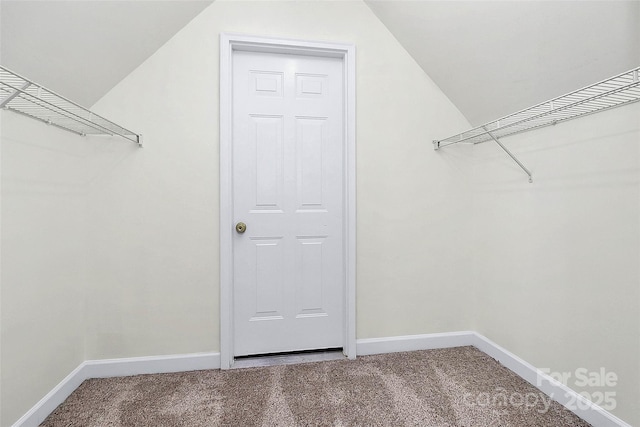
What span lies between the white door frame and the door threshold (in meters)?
0.07

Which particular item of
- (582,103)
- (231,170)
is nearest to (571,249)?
(582,103)

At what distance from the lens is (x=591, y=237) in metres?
1.45

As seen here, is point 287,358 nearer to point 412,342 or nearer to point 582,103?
point 412,342

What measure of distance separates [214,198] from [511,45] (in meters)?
1.82

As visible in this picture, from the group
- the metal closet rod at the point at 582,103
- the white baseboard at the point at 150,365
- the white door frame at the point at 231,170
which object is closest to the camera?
the metal closet rod at the point at 582,103

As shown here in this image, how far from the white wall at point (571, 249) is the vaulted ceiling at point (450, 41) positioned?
0.85ft

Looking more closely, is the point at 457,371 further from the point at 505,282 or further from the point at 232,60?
the point at 232,60

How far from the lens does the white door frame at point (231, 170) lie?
1.95 meters

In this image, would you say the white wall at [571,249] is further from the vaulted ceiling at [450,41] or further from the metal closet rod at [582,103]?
the vaulted ceiling at [450,41]

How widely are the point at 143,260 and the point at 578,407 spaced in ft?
7.89

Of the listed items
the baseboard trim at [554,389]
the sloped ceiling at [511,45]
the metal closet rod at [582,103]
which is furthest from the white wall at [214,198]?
the metal closet rod at [582,103]

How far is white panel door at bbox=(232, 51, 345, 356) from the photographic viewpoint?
2.05 metres

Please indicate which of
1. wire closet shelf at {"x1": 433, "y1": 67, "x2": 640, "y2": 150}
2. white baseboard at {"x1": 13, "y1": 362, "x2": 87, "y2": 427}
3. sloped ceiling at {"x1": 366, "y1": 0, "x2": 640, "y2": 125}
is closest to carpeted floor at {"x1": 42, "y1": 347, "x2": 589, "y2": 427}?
white baseboard at {"x1": 13, "y1": 362, "x2": 87, "y2": 427}

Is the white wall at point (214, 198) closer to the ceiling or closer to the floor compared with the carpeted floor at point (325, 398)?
closer to the ceiling
